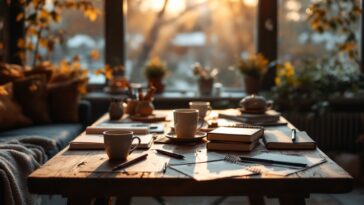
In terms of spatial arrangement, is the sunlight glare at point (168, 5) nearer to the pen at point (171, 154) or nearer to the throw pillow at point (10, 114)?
the throw pillow at point (10, 114)

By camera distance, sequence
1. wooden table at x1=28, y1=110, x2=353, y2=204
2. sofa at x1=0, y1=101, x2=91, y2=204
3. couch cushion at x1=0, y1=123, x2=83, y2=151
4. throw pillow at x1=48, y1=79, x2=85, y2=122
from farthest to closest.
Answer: throw pillow at x1=48, y1=79, x2=85, y2=122 → couch cushion at x1=0, y1=123, x2=83, y2=151 → sofa at x1=0, y1=101, x2=91, y2=204 → wooden table at x1=28, y1=110, x2=353, y2=204

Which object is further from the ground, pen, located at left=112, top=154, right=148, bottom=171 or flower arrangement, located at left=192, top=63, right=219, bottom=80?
flower arrangement, located at left=192, top=63, right=219, bottom=80

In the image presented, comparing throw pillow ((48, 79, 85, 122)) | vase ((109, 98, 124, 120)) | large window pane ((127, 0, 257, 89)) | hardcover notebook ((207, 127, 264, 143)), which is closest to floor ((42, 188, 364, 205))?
throw pillow ((48, 79, 85, 122))

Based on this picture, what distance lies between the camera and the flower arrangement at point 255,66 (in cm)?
445

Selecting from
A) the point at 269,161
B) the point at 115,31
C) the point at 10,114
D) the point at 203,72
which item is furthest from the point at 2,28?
the point at 269,161

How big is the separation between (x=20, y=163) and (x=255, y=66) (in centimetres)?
260

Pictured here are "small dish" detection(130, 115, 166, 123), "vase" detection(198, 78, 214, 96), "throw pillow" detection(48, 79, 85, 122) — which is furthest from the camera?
"vase" detection(198, 78, 214, 96)

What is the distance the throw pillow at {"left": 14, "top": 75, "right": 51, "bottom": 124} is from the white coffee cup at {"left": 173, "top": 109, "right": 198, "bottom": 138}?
76.5 inches

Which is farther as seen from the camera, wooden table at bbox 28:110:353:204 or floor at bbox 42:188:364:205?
floor at bbox 42:188:364:205

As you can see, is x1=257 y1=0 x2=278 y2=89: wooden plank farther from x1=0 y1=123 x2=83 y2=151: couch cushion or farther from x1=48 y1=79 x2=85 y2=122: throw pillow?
x1=0 y1=123 x2=83 y2=151: couch cushion

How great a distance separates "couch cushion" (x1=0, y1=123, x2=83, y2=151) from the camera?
311 cm

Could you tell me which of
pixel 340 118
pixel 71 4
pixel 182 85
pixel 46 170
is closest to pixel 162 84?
pixel 182 85

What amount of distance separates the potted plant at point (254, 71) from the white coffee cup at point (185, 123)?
2564 millimetres

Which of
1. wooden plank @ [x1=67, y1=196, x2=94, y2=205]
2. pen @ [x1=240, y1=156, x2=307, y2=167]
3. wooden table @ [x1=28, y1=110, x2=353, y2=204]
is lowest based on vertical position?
wooden plank @ [x1=67, y1=196, x2=94, y2=205]
